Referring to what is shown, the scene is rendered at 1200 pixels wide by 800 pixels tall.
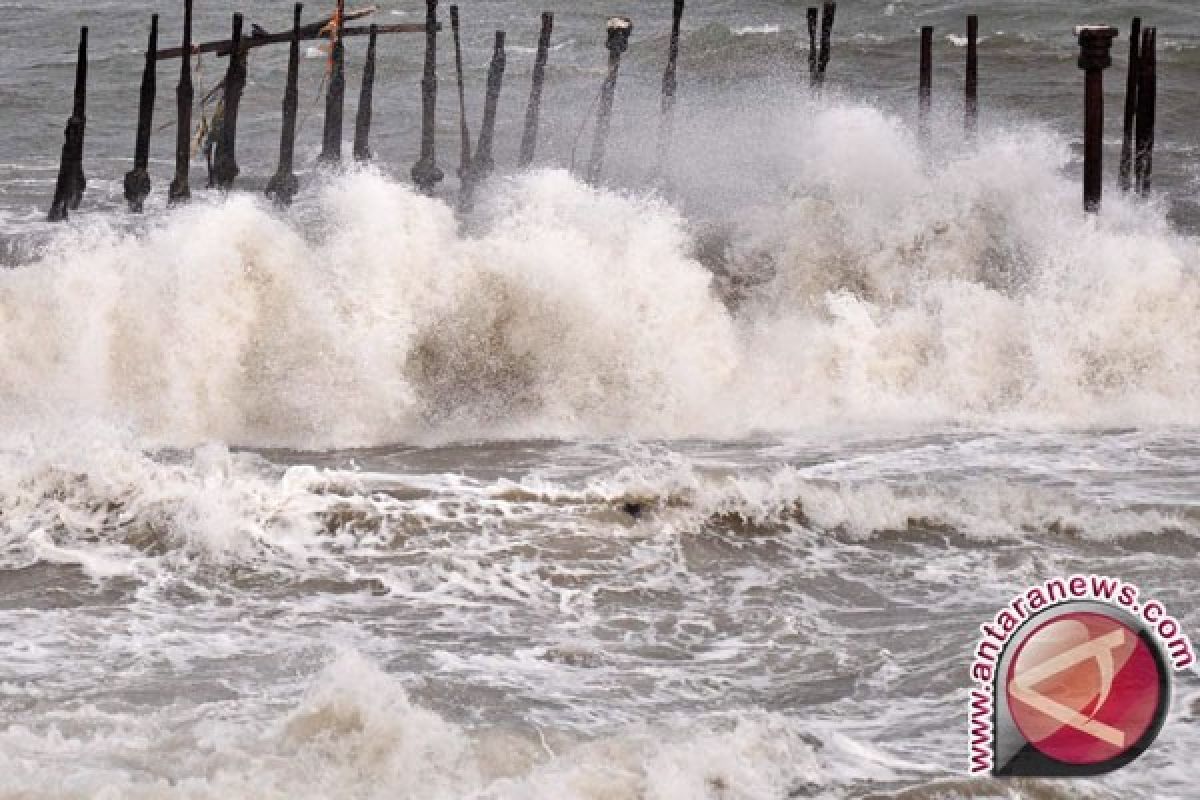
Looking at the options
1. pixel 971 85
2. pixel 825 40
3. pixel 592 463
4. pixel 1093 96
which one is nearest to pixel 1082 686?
pixel 592 463

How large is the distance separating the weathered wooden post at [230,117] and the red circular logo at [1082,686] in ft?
49.5

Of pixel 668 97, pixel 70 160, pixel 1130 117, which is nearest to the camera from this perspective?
pixel 1130 117

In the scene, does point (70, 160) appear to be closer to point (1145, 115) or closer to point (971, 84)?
point (971, 84)

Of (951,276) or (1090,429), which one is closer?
(1090,429)

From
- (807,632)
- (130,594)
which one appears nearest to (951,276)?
(807,632)

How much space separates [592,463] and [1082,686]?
20.0ft

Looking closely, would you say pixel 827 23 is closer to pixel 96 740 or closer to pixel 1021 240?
pixel 1021 240

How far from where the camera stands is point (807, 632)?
8.39 meters

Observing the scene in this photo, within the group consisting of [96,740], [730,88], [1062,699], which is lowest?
[96,740]

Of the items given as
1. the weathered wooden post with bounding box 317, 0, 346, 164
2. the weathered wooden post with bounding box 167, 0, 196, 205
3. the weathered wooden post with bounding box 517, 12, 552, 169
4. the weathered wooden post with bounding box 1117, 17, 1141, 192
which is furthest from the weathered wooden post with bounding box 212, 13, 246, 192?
the weathered wooden post with bounding box 1117, 17, 1141, 192

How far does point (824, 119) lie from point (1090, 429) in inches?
261

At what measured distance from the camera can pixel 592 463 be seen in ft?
38.7

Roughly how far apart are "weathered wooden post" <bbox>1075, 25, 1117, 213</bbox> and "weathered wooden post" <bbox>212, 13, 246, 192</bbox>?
8954 mm

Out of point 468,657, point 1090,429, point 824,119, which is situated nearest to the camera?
point 468,657
